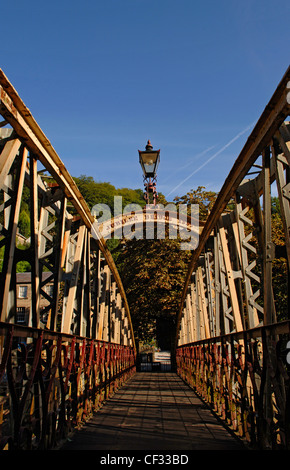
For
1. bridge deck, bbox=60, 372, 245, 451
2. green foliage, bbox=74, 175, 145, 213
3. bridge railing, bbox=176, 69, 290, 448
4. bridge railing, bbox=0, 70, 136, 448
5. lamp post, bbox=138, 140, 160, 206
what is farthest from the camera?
green foliage, bbox=74, 175, 145, 213

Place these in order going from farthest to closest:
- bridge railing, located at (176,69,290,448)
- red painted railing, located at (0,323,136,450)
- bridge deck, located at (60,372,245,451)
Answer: bridge deck, located at (60,372,245,451)
bridge railing, located at (176,69,290,448)
red painted railing, located at (0,323,136,450)

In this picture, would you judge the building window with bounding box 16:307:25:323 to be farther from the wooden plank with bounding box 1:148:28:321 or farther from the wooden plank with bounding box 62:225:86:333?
the wooden plank with bounding box 1:148:28:321

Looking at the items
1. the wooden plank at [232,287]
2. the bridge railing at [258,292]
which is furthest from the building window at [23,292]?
the wooden plank at [232,287]

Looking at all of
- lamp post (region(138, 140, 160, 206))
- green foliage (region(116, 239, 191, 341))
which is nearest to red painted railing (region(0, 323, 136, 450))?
lamp post (region(138, 140, 160, 206))

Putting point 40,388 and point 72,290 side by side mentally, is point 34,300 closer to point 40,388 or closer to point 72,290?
point 40,388

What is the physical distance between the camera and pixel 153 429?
6016mm

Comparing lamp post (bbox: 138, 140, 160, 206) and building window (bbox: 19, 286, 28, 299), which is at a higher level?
building window (bbox: 19, 286, 28, 299)

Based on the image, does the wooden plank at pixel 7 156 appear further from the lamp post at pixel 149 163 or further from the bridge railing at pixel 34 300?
the lamp post at pixel 149 163

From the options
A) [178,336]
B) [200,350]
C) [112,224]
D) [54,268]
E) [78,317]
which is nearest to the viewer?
[54,268]

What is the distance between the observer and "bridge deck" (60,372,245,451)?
4.92 meters

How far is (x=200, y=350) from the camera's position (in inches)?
425
